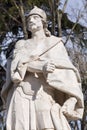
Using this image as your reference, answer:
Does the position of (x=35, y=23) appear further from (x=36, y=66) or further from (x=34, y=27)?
(x=36, y=66)

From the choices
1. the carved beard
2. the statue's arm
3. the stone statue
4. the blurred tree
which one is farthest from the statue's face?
the blurred tree

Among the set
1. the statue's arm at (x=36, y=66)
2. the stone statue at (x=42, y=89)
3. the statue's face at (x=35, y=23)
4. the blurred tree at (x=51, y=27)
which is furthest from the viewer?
the blurred tree at (x=51, y=27)

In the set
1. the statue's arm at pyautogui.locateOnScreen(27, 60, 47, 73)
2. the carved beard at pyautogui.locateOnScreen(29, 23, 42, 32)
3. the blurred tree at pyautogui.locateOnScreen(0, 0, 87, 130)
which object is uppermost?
the carved beard at pyautogui.locateOnScreen(29, 23, 42, 32)

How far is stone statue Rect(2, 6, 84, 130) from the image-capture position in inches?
284

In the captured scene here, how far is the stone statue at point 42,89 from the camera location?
7.22 m

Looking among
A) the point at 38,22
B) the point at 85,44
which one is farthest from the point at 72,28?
the point at 38,22

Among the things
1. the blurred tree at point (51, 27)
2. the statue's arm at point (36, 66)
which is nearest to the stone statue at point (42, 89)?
the statue's arm at point (36, 66)

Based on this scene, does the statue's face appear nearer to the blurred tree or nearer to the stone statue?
the stone statue

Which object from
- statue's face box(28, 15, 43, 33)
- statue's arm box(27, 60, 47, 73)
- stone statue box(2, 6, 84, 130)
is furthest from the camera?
statue's face box(28, 15, 43, 33)

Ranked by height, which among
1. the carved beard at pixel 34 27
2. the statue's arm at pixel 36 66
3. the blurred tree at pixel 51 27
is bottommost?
the blurred tree at pixel 51 27

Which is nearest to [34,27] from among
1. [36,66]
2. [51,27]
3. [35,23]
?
[35,23]

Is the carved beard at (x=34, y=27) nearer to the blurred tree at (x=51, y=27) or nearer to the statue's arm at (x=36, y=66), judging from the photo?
the statue's arm at (x=36, y=66)

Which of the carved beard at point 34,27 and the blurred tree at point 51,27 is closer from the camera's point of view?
the carved beard at point 34,27

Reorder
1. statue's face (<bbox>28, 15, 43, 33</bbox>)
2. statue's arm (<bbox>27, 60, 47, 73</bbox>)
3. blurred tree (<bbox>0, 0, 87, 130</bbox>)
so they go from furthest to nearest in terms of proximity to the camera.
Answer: blurred tree (<bbox>0, 0, 87, 130</bbox>) → statue's face (<bbox>28, 15, 43, 33</bbox>) → statue's arm (<bbox>27, 60, 47, 73</bbox>)
